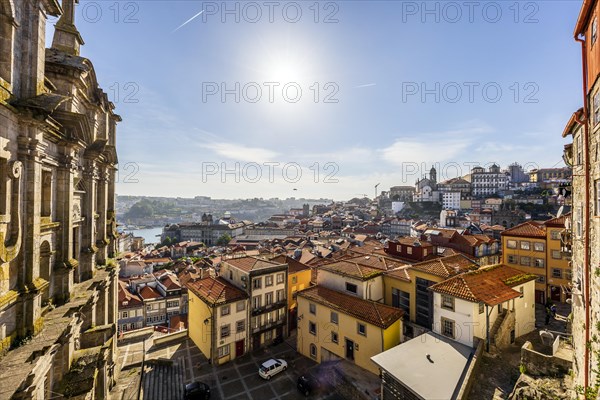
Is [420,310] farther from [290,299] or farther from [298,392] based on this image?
[290,299]

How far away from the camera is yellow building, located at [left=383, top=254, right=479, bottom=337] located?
2212 centimetres

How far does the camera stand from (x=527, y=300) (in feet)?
69.5

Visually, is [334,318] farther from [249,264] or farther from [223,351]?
[223,351]

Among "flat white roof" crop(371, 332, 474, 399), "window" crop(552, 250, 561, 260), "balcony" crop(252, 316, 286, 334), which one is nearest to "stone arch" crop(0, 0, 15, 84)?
"flat white roof" crop(371, 332, 474, 399)

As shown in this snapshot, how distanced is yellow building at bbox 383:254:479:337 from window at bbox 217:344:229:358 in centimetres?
1562

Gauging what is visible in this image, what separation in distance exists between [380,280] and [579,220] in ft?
51.8

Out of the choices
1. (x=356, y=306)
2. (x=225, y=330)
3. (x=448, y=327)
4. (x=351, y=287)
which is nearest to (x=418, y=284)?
(x=448, y=327)

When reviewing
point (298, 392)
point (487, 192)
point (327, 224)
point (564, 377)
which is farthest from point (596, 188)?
point (487, 192)

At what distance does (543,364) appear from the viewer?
14250 mm

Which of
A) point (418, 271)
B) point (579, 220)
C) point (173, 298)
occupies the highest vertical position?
point (579, 220)

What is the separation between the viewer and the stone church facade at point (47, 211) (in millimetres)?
8141

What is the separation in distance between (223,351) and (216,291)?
5.42 metres

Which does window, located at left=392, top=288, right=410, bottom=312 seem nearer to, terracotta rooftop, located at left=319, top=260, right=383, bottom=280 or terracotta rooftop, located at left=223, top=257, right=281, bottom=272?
terracotta rooftop, located at left=319, top=260, right=383, bottom=280

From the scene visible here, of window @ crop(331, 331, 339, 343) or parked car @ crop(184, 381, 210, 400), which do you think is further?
window @ crop(331, 331, 339, 343)
